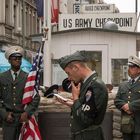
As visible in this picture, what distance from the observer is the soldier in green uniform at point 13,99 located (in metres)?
6.77

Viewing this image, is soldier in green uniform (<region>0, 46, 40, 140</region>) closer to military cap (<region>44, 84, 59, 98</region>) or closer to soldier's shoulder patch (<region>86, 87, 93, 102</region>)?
military cap (<region>44, 84, 59, 98</region>)

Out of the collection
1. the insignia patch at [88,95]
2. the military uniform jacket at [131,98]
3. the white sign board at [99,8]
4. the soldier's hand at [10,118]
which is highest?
the white sign board at [99,8]

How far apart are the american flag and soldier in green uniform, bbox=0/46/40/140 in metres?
0.06

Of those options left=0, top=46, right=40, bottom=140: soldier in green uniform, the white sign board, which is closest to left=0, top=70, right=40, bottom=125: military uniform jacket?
left=0, top=46, right=40, bottom=140: soldier in green uniform

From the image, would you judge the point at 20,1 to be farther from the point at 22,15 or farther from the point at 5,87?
the point at 5,87

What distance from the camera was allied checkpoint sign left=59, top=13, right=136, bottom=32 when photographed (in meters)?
17.2

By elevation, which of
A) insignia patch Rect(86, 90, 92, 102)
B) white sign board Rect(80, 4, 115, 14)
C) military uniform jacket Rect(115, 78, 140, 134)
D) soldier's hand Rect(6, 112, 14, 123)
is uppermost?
white sign board Rect(80, 4, 115, 14)

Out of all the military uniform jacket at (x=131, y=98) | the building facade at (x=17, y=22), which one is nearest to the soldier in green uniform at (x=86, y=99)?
the military uniform jacket at (x=131, y=98)

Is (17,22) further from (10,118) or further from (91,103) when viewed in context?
(91,103)

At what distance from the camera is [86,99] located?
188 inches

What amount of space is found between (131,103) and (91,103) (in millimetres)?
2259

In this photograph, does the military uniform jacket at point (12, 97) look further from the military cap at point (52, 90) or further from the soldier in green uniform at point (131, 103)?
the soldier in green uniform at point (131, 103)

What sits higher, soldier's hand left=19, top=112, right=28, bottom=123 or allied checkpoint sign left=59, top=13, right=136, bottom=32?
allied checkpoint sign left=59, top=13, right=136, bottom=32

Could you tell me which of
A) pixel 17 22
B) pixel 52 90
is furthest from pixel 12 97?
pixel 17 22
